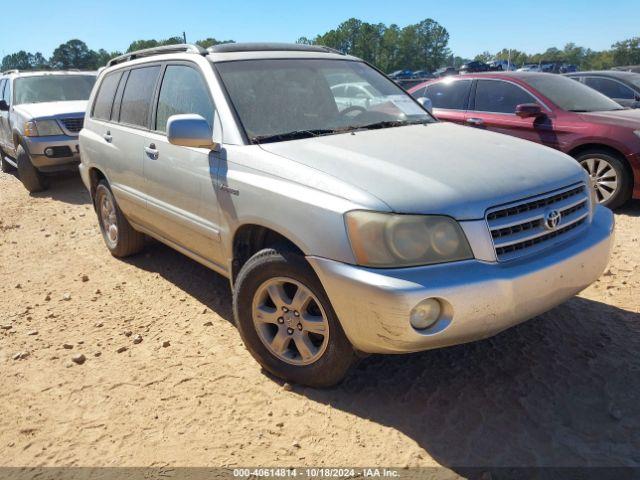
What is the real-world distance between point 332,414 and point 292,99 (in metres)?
1.92

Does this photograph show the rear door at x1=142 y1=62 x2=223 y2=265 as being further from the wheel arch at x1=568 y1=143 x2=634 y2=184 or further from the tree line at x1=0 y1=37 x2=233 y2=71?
the tree line at x1=0 y1=37 x2=233 y2=71

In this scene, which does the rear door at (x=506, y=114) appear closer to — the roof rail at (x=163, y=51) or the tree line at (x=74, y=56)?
the roof rail at (x=163, y=51)

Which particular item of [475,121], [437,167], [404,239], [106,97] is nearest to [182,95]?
[106,97]

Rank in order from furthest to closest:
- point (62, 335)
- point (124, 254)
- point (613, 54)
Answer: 1. point (613, 54)
2. point (124, 254)
3. point (62, 335)

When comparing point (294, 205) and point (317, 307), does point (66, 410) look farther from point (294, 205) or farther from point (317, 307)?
point (294, 205)

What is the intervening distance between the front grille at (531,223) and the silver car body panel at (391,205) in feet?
0.13

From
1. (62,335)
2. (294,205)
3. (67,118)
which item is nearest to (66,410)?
(62,335)

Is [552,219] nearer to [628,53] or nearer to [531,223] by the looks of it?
[531,223]

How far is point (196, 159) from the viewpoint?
3252 millimetres

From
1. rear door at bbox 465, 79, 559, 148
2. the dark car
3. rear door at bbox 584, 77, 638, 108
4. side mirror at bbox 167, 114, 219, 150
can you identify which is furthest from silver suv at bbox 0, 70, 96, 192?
rear door at bbox 584, 77, 638, 108

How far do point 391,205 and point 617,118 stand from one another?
16.1ft

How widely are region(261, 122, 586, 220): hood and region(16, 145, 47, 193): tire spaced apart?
23.2 ft

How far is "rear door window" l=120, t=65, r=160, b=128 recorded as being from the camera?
4.00 m

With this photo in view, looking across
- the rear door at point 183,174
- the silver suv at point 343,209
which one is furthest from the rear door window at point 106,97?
the rear door at point 183,174
